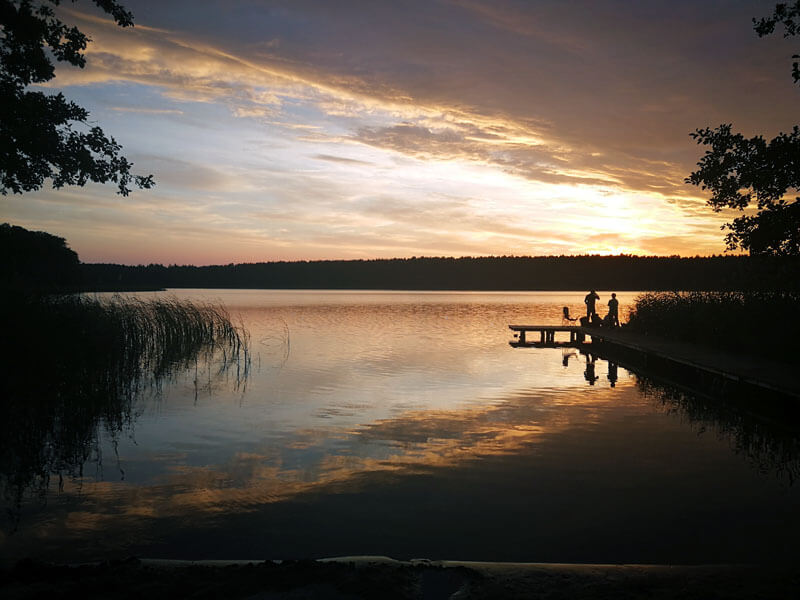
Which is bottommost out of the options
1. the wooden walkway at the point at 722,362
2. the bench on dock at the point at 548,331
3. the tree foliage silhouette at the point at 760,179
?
the bench on dock at the point at 548,331

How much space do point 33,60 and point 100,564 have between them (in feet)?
49.2

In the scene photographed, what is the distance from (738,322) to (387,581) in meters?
17.4

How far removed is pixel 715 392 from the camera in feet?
47.7

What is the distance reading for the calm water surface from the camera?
5.55 meters

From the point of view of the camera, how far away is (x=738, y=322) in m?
17.9

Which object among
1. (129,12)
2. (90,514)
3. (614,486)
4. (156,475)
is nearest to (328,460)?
(156,475)

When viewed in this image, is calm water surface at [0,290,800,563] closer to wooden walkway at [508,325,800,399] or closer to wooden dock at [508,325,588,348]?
wooden walkway at [508,325,800,399]

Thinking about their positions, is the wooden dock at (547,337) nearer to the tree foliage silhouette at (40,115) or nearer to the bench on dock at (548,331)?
the bench on dock at (548,331)

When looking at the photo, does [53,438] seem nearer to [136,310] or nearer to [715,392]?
[136,310]

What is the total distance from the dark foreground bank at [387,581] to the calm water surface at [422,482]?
571 mm

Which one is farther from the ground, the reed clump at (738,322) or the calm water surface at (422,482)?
the reed clump at (738,322)

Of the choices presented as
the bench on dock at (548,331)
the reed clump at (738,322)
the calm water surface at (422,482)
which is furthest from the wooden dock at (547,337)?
the calm water surface at (422,482)

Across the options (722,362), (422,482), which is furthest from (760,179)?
Result: (422,482)

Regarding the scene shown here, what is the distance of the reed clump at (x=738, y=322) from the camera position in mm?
15609
